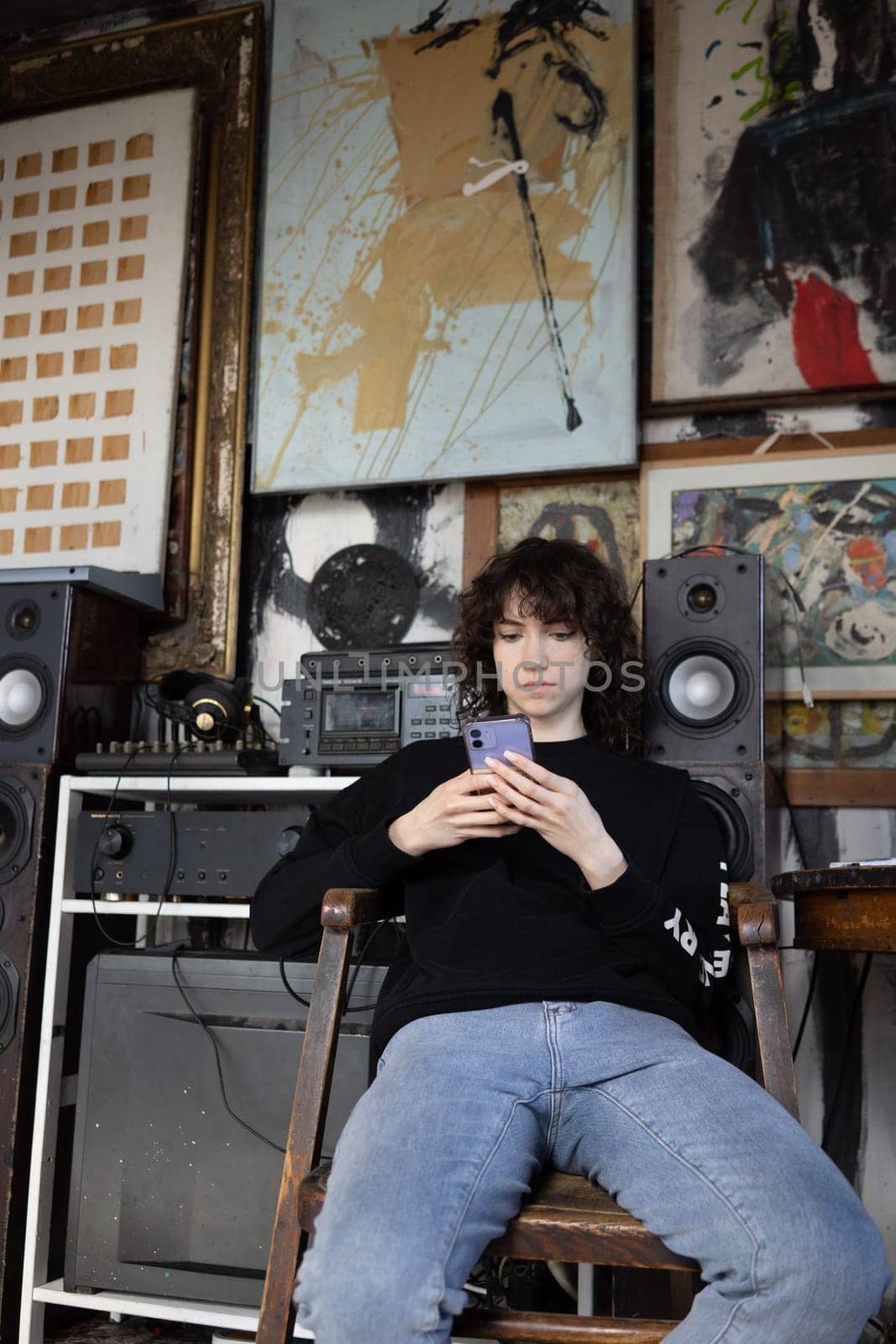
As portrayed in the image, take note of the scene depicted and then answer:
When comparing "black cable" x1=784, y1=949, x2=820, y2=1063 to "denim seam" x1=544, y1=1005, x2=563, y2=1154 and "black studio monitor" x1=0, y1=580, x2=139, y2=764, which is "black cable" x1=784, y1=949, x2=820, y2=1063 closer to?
"denim seam" x1=544, y1=1005, x2=563, y2=1154

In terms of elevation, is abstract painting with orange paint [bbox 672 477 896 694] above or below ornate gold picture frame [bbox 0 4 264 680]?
below

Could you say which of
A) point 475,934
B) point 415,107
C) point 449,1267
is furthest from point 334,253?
point 449,1267

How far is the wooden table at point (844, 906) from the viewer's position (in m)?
1.35

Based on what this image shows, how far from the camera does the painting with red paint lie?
7.61 feet

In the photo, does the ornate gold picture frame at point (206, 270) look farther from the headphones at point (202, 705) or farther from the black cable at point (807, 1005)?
the black cable at point (807, 1005)

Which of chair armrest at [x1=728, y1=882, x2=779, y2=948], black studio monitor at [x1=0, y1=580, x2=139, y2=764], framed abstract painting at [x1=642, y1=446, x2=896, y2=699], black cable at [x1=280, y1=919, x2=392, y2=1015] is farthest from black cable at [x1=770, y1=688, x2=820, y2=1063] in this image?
black studio monitor at [x1=0, y1=580, x2=139, y2=764]

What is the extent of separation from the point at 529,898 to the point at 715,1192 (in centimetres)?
42

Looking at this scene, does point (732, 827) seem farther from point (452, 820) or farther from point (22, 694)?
point (22, 694)

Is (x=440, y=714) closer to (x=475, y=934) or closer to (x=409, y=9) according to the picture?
(x=475, y=934)

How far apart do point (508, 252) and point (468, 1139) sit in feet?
6.30

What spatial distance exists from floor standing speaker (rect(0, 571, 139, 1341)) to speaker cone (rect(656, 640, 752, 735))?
3.64ft

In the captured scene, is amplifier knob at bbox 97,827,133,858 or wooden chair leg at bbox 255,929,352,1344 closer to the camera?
wooden chair leg at bbox 255,929,352,1344

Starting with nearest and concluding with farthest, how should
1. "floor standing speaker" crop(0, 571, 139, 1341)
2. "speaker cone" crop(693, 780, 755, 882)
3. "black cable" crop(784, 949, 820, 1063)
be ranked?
"speaker cone" crop(693, 780, 755, 882) → "floor standing speaker" crop(0, 571, 139, 1341) → "black cable" crop(784, 949, 820, 1063)

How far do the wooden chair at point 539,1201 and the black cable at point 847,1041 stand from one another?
74 centimetres
